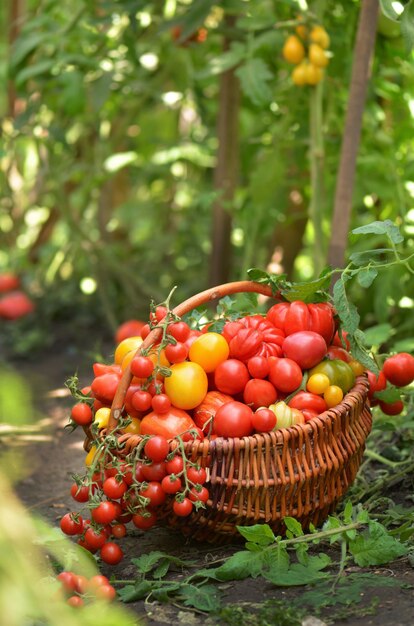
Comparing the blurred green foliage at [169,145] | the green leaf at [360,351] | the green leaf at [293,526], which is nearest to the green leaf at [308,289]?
the green leaf at [360,351]

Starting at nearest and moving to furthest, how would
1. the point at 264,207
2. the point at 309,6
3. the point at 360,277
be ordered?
1. the point at 360,277
2. the point at 309,6
3. the point at 264,207

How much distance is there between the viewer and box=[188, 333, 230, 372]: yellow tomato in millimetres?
1869

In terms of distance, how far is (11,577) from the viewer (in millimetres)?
1042

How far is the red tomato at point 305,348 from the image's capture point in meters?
1.88

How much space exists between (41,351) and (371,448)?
1797 mm

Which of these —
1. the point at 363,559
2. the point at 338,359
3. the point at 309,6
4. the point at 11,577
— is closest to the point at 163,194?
the point at 309,6

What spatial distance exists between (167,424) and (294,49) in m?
1.32

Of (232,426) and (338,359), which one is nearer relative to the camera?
(232,426)

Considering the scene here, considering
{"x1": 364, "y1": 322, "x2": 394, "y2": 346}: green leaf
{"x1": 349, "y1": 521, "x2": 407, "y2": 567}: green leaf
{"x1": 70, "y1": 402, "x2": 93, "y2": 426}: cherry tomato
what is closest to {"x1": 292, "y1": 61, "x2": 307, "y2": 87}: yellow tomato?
{"x1": 364, "y1": 322, "x2": 394, "y2": 346}: green leaf

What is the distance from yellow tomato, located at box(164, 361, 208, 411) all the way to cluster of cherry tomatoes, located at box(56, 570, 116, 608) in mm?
369

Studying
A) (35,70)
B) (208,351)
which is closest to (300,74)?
(35,70)

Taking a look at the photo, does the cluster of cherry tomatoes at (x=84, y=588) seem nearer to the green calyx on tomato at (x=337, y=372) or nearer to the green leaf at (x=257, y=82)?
the green calyx on tomato at (x=337, y=372)

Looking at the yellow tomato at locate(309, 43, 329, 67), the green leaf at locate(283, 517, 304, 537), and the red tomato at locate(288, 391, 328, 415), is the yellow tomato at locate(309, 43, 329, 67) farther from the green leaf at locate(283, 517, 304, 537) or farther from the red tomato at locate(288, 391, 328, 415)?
the green leaf at locate(283, 517, 304, 537)

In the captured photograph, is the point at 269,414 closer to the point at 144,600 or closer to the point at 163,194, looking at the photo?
the point at 144,600
